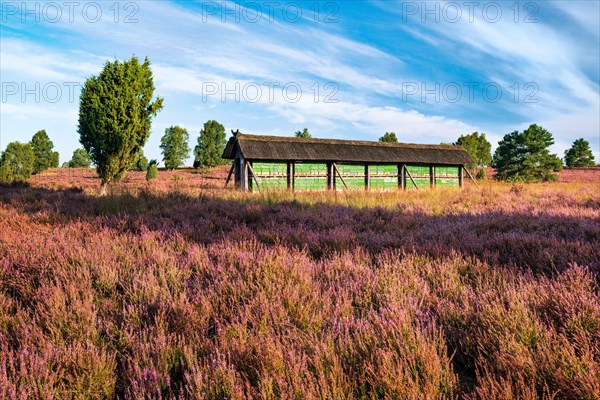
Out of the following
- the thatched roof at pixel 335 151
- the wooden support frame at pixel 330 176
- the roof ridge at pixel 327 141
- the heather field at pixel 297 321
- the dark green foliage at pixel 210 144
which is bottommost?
the heather field at pixel 297 321

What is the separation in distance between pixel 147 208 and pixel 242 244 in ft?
16.4

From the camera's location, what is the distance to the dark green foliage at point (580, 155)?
73188 mm

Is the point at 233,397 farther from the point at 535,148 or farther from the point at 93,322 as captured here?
the point at 535,148

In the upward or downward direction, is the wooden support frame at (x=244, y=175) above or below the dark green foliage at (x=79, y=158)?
below

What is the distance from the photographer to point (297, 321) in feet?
8.86

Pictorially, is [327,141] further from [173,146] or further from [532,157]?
[173,146]

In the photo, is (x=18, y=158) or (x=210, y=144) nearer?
(x=18, y=158)

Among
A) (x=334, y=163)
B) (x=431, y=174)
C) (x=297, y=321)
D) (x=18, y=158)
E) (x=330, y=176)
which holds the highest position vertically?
(x=18, y=158)

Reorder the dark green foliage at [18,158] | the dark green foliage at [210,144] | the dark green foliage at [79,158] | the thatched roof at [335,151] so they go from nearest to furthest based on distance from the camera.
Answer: the thatched roof at [335,151], the dark green foliage at [18,158], the dark green foliage at [210,144], the dark green foliage at [79,158]

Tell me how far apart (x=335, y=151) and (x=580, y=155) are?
80476 mm

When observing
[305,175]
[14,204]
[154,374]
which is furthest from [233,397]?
[305,175]

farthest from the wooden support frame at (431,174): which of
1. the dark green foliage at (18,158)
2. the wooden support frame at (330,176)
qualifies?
the dark green foliage at (18,158)

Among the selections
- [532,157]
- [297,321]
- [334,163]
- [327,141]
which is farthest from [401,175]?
[532,157]

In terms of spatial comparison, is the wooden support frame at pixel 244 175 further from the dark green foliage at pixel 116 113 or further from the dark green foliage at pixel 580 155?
the dark green foliage at pixel 580 155
